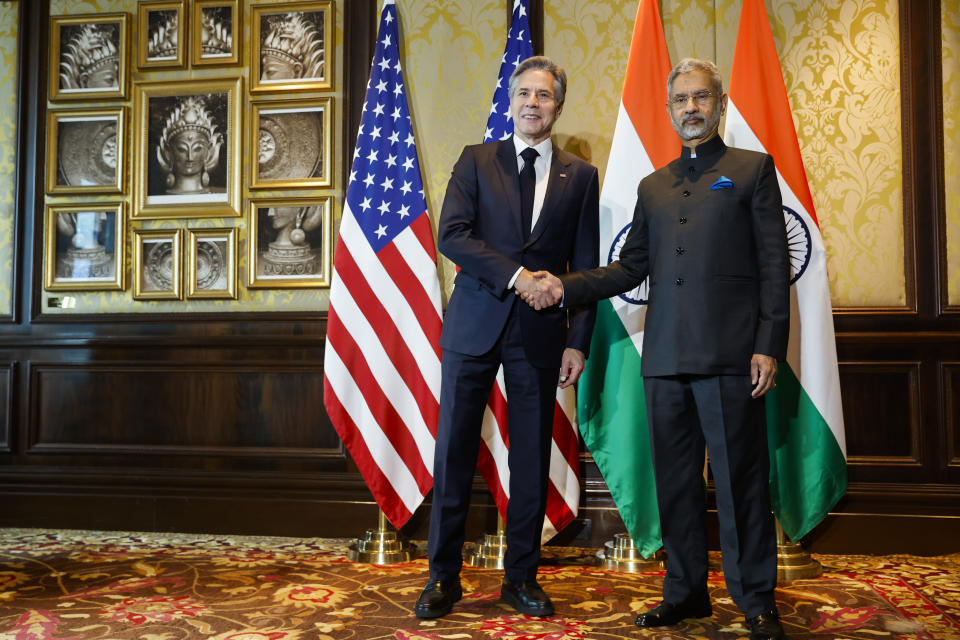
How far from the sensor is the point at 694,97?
2.49 metres

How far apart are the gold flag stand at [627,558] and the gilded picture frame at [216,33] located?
293 cm

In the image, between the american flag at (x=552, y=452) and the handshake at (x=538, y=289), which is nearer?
the handshake at (x=538, y=289)

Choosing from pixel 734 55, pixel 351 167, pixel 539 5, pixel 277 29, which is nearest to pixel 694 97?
pixel 734 55

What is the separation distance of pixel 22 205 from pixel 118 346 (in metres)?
0.90

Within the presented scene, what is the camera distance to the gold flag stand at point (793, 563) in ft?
10.1

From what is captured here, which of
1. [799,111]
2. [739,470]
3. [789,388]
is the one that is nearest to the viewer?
[739,470]

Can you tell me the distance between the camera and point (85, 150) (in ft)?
13.2

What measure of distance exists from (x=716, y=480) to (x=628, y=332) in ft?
3.09

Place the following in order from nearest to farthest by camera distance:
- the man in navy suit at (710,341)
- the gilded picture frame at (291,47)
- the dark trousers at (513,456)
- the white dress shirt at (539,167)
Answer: the man in navy suit at (710,341)
the dark trousers at (513,456)
the white dress shirt at (539,167)
the gilded picture frame at (291,47)

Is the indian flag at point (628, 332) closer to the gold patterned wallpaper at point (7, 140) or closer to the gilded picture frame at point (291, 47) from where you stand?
the gilded picture frame at point (291, 47)

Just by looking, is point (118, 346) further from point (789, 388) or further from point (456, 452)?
point (789, 388)

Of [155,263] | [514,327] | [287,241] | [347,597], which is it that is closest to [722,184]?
[514,327]

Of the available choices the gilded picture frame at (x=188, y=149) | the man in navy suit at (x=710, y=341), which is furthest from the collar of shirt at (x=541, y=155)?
the gilded picture frame at (x=188, y=149)

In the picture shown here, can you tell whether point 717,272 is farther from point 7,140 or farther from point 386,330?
point 7,140
